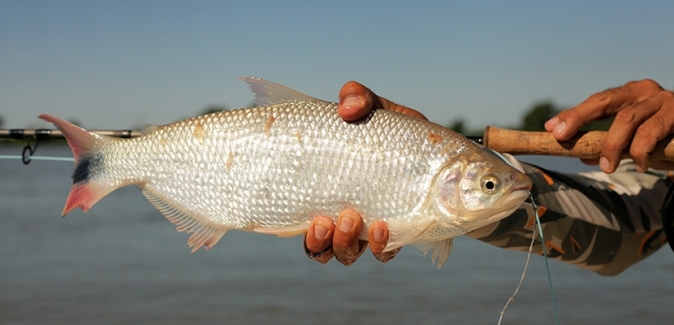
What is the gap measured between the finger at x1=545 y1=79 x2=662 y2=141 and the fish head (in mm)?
809

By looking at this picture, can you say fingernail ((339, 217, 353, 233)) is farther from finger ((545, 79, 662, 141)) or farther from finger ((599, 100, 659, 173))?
finger ((599, 100, 659, 173))

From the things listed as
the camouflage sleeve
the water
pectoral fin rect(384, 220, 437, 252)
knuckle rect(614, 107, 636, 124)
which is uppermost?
knuckle rect(614, 107, 636, 124)

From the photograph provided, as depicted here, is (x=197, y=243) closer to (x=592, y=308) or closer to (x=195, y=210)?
(x=195, y=210)

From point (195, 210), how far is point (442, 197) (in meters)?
1.11

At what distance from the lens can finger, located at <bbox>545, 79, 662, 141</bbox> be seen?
3.53 metres

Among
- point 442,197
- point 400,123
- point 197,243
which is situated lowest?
point 197,243

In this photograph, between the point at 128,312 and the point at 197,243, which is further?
the point at 128,312

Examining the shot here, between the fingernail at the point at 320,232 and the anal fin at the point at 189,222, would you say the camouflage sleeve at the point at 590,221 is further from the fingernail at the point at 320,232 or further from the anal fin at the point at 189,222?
the anal fin at the point at 189,222

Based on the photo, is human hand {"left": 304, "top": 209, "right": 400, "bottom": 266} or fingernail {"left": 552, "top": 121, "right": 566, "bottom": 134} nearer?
human hand {"left": 304, "top": 209, "right": 400, "bottom": 266}

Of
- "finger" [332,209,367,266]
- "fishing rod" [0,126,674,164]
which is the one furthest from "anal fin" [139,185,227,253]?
"fishing rod" [0,126,674,164]

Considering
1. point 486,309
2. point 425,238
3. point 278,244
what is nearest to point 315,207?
point 425,238

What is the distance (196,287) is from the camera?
8422 mm

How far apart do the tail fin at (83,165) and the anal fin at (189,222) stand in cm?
20

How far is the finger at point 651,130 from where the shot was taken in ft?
11.2
